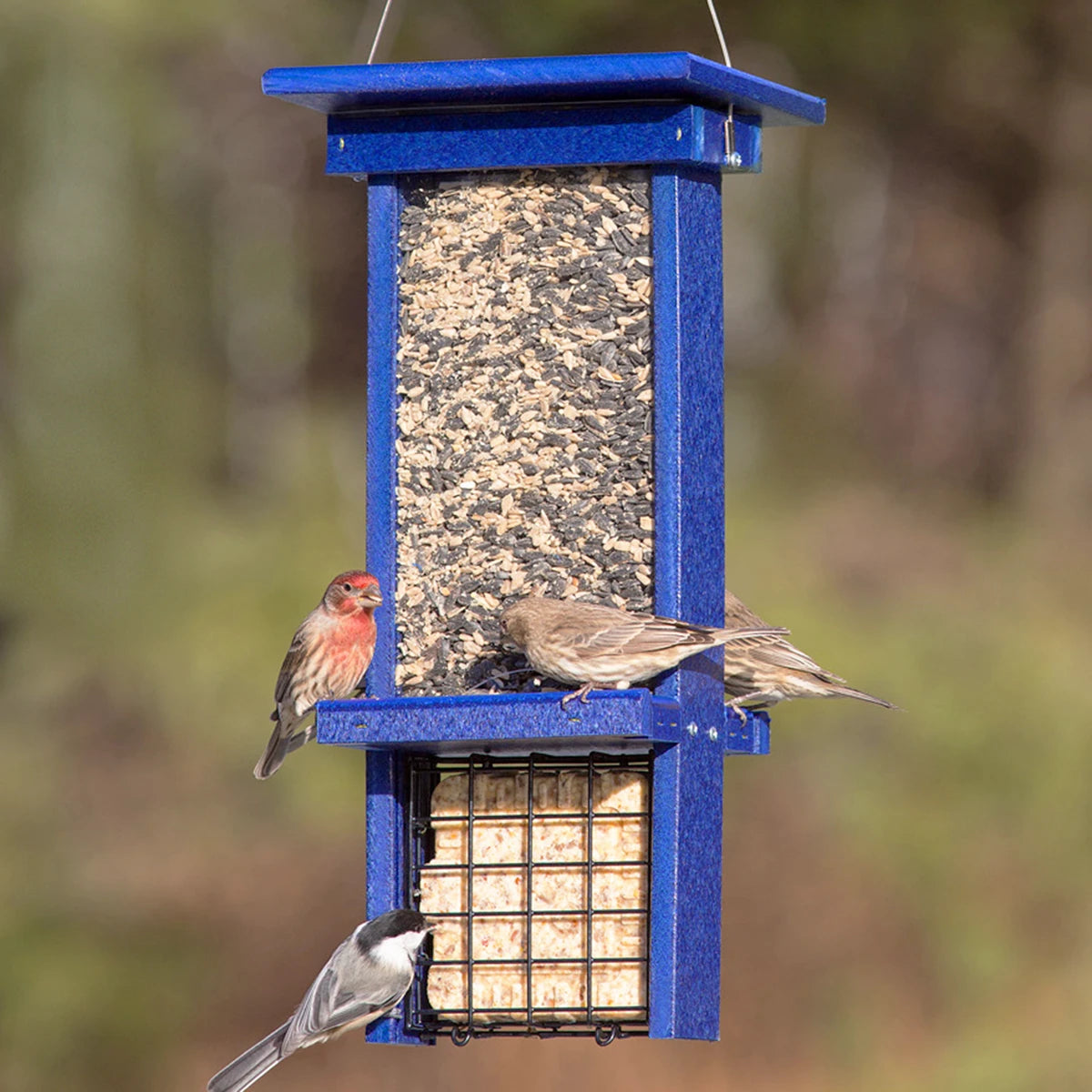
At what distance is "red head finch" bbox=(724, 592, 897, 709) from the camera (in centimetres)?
795

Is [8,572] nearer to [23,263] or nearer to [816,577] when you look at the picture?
[23,263]

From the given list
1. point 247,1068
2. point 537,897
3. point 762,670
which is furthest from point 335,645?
point 762,670

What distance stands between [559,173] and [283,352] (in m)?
15.1

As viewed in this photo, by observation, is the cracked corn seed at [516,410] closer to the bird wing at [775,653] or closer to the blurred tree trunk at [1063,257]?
the bird wing at [775,653]

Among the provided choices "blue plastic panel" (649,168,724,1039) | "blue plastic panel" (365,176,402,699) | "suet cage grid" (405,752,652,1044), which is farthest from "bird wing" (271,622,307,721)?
"blue plastic panel" (649,168,724,1039)

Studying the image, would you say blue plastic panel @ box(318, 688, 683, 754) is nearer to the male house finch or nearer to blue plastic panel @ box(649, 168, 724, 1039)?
the male house finch

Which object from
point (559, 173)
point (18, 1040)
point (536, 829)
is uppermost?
point (559, 173)

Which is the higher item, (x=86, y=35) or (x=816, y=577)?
(x=86, y=35)

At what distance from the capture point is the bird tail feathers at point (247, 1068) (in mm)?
7180

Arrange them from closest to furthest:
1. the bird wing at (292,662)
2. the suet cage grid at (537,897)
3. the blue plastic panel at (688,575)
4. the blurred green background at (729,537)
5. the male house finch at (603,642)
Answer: the male house finch at (603,642), the blue plastic panel at (688,575), the suet cage grid at (537,897), the bird wing at (292,662), the blurred green background at (729,537)

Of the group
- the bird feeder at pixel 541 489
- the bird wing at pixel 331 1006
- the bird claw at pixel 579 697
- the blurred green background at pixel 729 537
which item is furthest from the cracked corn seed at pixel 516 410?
the blurred green background at pixel 729 537

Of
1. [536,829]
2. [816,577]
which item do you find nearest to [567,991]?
[536,829]

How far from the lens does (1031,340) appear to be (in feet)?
70.6

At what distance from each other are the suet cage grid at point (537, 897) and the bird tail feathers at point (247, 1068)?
441 millimetres
